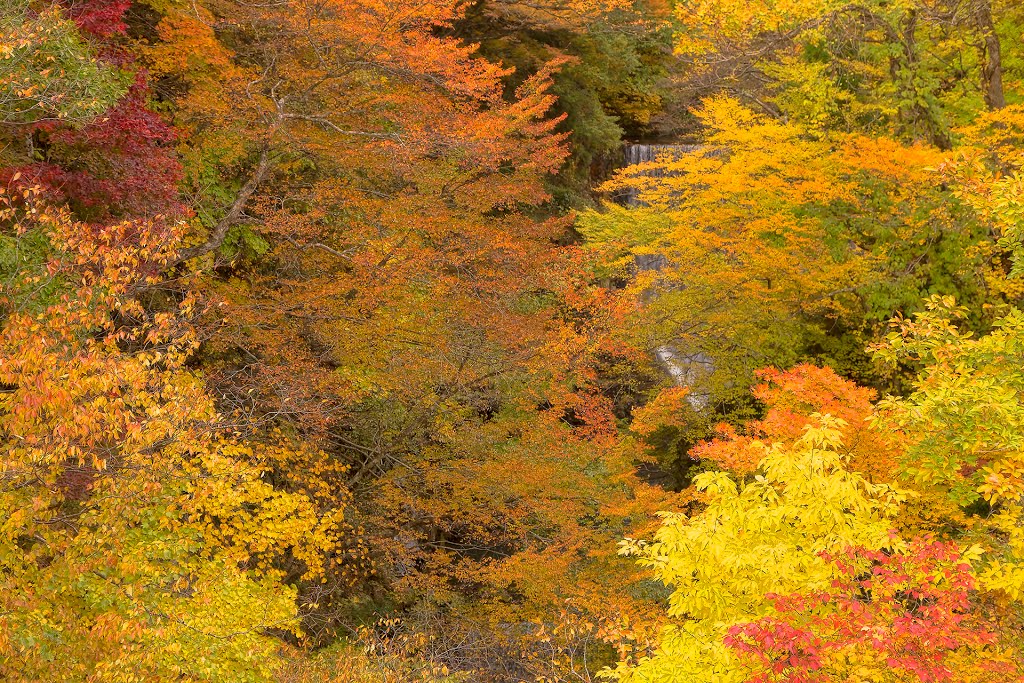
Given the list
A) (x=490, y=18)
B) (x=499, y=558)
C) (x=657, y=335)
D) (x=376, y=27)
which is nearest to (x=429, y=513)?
(x=499, y=558)

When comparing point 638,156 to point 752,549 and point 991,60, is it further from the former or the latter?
point 752,549

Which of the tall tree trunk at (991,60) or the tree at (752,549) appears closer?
the tree at (752,549)

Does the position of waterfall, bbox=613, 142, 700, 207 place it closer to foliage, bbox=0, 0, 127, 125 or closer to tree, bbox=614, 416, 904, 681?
foliage, bbox=0, 0, 127, 125

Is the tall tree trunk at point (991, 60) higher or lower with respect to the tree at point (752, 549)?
higher

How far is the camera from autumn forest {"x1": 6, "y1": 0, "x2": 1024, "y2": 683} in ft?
27.8

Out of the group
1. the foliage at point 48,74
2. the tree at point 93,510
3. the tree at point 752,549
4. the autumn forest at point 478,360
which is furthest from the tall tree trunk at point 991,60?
the tree at point 93,510

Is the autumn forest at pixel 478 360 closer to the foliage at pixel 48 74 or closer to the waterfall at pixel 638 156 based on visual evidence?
the foliage at pixel 48 74

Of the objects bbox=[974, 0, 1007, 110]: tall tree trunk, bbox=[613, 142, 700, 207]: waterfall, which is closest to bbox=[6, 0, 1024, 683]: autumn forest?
bbox=[974, 0, 1007, 110]: tall tree trunk

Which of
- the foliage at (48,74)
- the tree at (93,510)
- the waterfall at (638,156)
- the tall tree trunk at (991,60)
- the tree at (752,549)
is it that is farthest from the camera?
the waterfall at (638,156)

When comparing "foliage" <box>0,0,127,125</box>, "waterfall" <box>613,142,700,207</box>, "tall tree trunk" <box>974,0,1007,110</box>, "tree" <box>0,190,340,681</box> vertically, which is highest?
"foliage" <box>0,0,127,125</box>

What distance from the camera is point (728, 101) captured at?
73.0ft

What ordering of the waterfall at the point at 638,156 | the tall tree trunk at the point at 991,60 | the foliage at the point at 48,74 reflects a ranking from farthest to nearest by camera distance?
the waterfall at the point at 638,156 < the tall tree trunk at the point at 991,60 < the foliage at the point at 48,74

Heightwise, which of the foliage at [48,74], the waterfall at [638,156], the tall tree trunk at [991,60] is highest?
the foliage at [48,74]

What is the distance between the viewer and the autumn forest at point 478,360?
8.46 m
